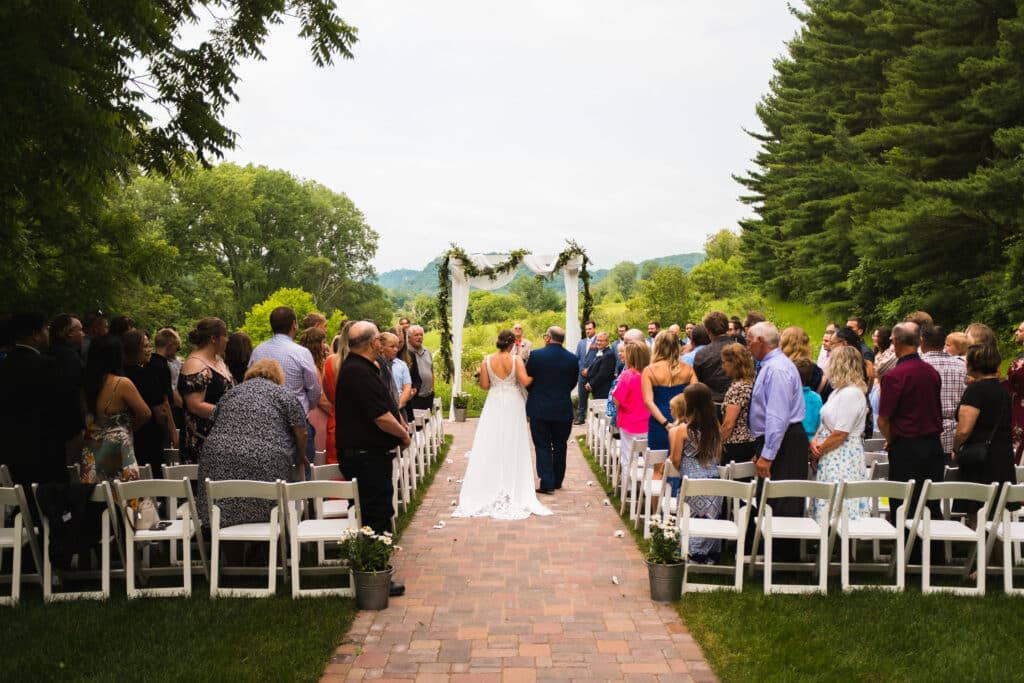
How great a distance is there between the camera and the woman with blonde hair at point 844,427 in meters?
6.42

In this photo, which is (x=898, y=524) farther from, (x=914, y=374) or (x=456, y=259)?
(x=456, y=259)

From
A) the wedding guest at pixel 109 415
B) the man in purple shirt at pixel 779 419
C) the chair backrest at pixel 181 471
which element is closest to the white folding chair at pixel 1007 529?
the man in purple shirt at pixel 779 419

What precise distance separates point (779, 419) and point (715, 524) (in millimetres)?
886

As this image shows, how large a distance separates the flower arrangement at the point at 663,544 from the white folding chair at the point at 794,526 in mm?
576

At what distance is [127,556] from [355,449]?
1594mm

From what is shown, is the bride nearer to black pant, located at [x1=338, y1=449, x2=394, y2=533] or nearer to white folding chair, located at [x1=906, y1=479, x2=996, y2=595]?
black pant, located at [x1=338, y1=449, x2=394, y2=533]

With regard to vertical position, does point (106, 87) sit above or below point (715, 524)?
above

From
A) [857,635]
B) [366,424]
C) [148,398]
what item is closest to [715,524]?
[857,635]

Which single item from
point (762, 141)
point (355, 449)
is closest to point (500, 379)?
point (355, 449)

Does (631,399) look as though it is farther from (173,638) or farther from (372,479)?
(173,638)

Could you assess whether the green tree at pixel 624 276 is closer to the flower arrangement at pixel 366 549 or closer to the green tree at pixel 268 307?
the green tree at pixel 268 307

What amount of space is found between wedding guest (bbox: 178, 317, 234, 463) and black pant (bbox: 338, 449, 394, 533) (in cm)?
118

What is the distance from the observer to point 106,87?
6230 millimetres

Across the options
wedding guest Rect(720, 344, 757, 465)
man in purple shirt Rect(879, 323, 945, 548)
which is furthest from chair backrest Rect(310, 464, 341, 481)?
man in purple shirt Rect(879, 323, 945, 548)
